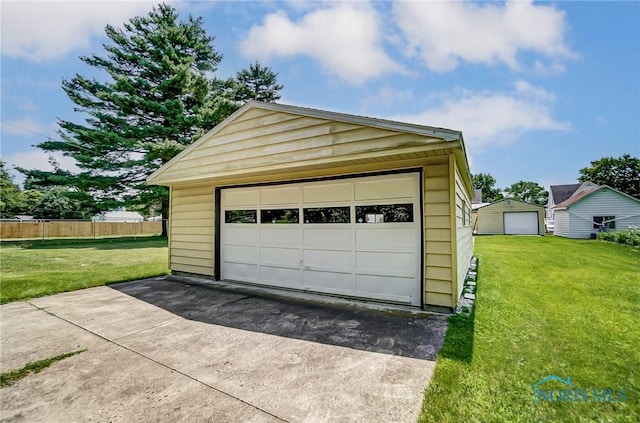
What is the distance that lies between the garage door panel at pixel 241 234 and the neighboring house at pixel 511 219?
79.8ft

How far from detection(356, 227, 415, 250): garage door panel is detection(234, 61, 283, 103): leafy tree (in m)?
20.6

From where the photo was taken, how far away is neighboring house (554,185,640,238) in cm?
1781

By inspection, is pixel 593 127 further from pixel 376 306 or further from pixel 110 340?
pixel 110 340

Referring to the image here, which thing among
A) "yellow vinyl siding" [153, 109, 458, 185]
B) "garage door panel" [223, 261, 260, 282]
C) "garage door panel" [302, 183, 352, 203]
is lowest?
"garage door panel" [223, 261, 260, 282]

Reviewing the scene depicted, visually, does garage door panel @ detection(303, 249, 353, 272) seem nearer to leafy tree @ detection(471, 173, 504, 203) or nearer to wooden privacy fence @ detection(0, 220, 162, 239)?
wooden privacy fence @ detection(0, 220, 162, 239)

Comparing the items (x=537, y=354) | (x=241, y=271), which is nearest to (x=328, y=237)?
(x=241, y=271)

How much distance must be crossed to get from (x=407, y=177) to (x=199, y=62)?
20844mm

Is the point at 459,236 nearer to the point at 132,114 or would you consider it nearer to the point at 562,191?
the point at 132,114

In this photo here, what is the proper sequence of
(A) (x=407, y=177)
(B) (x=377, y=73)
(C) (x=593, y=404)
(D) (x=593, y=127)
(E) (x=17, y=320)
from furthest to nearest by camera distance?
1. (D) (x=593, y=127)
2. (B) (x=377, y=73)
3. (A) (x=407, y=177)
4. (E) (x=17, y=320)
5. (C) (x=593, y=404)

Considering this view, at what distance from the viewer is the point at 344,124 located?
13.2 feet

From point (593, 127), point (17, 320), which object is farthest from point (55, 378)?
point (593, 127)

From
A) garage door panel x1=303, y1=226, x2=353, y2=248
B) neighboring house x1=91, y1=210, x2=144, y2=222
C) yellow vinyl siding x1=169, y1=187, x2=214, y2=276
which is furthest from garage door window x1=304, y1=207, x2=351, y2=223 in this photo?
neighboring house x1=91, y1=210, x2=144, y2=222

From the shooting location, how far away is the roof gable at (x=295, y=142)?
357 cm

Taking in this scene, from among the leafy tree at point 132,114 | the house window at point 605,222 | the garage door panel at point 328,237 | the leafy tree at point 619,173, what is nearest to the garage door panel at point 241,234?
the garage door panel at point 328,237
